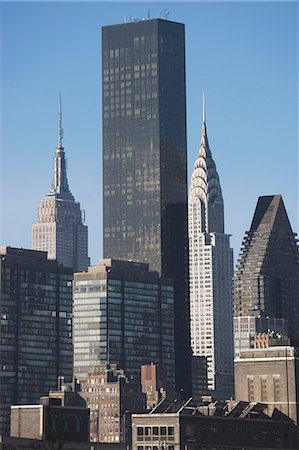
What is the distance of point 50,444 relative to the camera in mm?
112500
